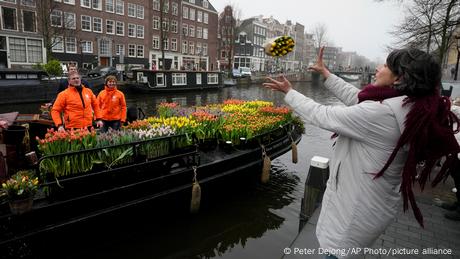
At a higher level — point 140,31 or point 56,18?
point 140,31

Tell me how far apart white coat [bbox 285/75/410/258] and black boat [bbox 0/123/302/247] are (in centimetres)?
289

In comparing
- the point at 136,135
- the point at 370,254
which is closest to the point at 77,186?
the point at 136,135

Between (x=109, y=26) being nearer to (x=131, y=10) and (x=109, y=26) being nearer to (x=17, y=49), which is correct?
(x=131, y=10)

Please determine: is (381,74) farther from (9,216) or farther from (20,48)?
(20,48)

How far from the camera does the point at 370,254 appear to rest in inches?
133

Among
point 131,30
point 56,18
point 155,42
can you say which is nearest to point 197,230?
point 56,18

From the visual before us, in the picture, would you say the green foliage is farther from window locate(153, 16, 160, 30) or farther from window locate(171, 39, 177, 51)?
window locate(171, 39, 177, 51)

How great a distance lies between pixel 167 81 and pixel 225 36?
28.9 metres

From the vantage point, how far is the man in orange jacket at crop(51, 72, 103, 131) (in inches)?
206

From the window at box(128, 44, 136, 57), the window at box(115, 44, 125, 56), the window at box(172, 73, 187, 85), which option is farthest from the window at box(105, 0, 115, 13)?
the window at box(172, 73, 187, 85)

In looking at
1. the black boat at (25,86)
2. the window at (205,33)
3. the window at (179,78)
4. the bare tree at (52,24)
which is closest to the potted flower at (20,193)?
the black boat at (25,86)

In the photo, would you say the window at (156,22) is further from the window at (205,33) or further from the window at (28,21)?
the window at (28,21)

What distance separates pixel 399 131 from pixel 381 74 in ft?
1.20

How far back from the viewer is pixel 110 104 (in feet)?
21.9
